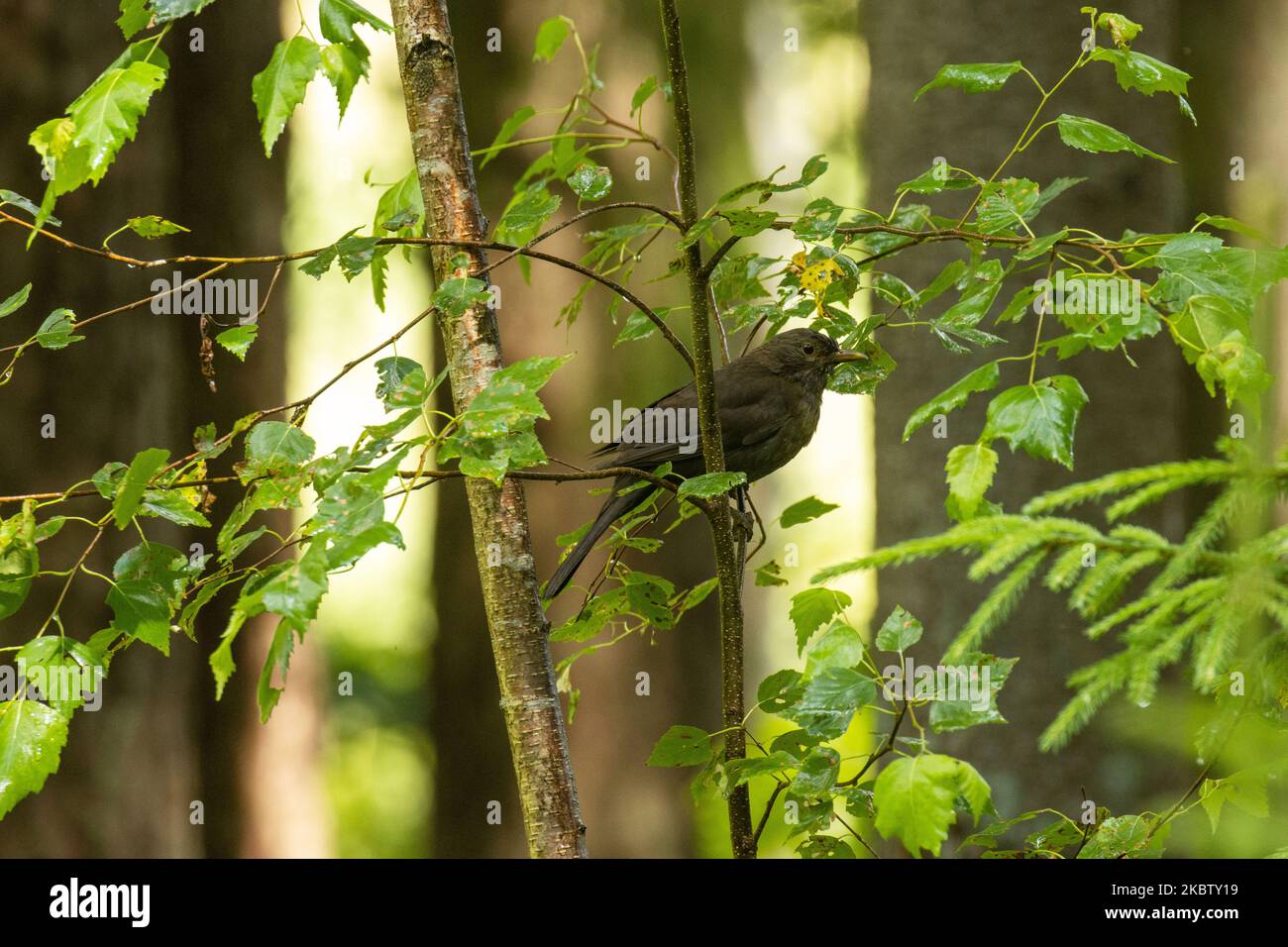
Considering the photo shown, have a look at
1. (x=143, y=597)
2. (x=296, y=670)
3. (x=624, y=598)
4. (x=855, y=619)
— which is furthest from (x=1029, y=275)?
(x=855, y=619)

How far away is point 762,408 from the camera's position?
13.0ft

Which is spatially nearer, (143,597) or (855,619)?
(143,597)

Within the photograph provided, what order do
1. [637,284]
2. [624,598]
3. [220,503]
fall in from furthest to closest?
1. [637,284]
2. [220,503]
3. [624,598]

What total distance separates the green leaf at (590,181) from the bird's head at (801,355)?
6.46 feet

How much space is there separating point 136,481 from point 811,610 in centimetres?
114

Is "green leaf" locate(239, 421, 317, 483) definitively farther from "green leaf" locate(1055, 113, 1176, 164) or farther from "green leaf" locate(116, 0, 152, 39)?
"green leaf" locate(1055, 113, 1176, 164)

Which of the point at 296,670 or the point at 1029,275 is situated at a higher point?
the point at 1029,275

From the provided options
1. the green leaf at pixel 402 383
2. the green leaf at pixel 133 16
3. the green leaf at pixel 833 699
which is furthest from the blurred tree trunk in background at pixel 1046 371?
the green leaf at pixel 133 16

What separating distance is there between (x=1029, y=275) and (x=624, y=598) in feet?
7.81

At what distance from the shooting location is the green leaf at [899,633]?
178 cm

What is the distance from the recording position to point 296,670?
7.17 m

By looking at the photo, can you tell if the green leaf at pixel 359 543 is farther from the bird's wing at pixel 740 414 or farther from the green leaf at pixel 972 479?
the bird's wing at pixel 740 414

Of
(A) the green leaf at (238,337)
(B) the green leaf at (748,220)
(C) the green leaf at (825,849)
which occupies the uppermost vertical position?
(B) the green leaf at (748,220)
